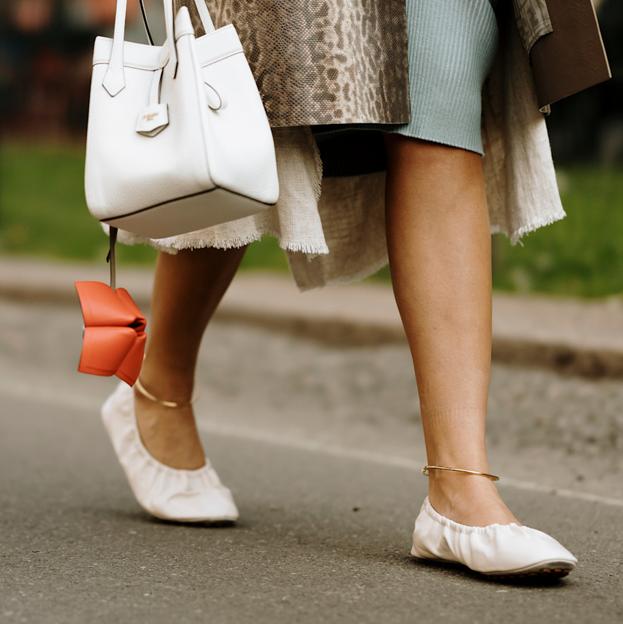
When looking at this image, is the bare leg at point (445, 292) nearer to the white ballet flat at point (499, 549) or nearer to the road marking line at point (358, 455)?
the white ballet flat at point (499, 549)

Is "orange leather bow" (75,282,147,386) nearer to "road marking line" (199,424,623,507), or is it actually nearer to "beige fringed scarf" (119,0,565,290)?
"beige fringed scarf" (119,0,565,290)

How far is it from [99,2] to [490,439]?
19.0m

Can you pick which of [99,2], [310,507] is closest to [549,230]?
[310,507]

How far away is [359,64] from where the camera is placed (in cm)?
191

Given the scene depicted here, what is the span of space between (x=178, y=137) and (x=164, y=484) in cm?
84

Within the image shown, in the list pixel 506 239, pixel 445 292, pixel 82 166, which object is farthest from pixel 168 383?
Answer: pixel 82 166

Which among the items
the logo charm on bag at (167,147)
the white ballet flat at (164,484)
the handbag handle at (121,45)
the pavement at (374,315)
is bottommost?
the white ballet flat at (164,484)

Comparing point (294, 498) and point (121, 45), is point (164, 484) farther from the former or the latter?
point (121, 45)

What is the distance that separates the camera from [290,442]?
132 inches

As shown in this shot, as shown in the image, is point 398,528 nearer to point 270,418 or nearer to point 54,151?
point 270,418

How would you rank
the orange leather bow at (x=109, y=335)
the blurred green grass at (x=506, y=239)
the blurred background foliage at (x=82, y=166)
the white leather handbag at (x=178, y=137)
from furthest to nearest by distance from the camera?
the blurred background foliage at (x=82, y=166) → the blurred green grass at (x=506, y=239) → the orange leather bow at (x=109, y=335) → the white leather handbag at (x=178, y=137)

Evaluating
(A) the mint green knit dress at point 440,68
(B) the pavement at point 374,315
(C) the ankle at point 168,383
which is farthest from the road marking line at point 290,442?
(A) the mint green knit dress at point 440,68

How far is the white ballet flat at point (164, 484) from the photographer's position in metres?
2.31

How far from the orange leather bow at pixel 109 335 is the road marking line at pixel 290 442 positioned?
1112mm
